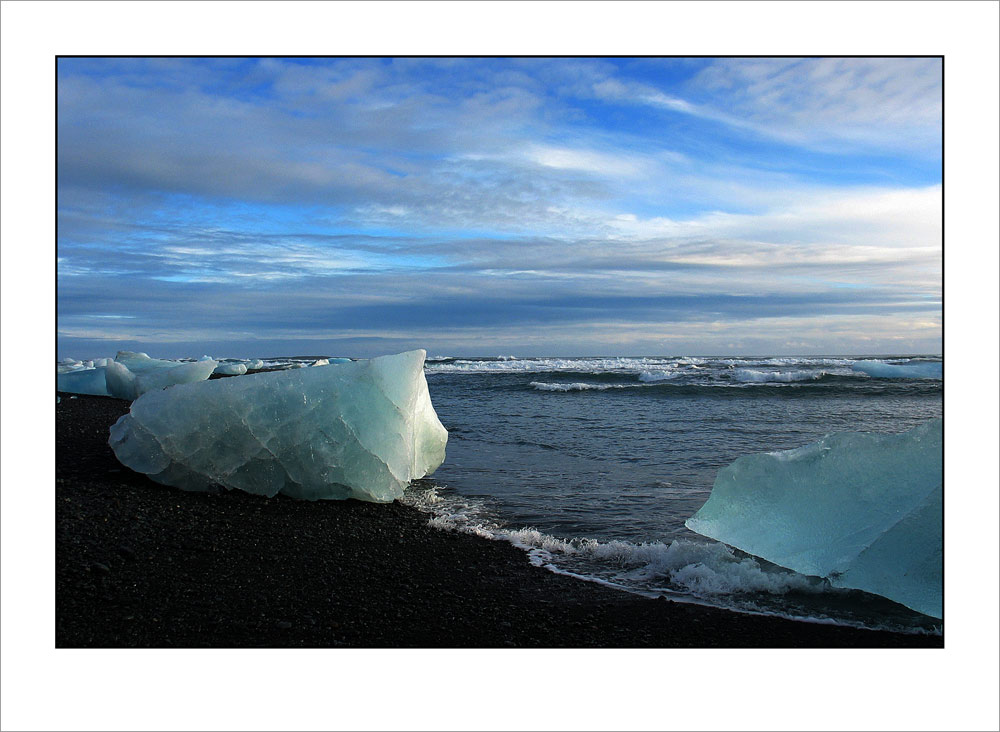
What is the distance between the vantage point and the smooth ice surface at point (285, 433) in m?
5.69

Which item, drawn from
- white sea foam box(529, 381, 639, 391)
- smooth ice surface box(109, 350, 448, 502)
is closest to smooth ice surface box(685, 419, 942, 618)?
smooth ice surface box(109, 350, 448, 502)

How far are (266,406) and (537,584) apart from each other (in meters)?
3.10

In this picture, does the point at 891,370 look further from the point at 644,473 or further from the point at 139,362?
the point at 139,362

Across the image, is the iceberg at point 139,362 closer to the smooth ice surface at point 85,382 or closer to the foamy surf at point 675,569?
the smooth ice surface at point 85,382

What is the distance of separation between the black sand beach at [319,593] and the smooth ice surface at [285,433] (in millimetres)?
446

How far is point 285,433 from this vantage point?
19.2ft

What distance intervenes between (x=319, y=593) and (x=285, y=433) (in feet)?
7.78

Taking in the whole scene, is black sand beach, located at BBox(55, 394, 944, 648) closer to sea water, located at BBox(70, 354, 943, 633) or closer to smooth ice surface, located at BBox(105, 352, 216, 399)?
sea water, located at BBox(70, 354, 943, 633)

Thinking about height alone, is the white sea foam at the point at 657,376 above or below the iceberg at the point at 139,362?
below

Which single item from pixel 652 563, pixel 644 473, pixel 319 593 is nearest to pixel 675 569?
pixel 652 563

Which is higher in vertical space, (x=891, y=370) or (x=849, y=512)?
(x=891, y=370)

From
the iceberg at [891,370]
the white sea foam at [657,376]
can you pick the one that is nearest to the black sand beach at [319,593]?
the iceberg at [891,370]

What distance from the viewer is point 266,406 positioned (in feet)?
19.3
